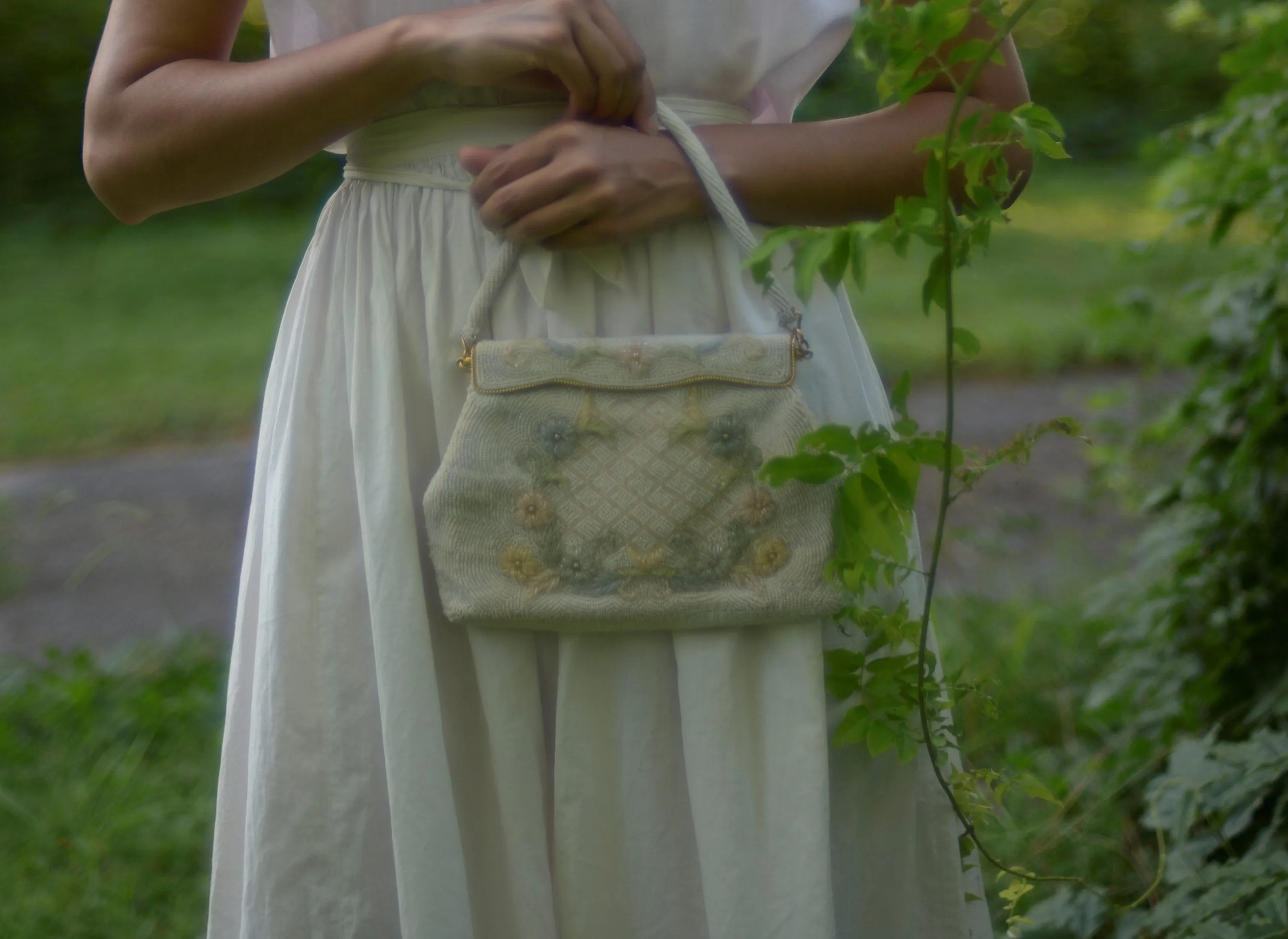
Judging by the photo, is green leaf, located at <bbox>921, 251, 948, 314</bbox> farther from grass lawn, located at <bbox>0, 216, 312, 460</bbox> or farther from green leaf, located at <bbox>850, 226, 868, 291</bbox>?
grass lawn, located at <bbox>0, 216, 312, 460</bbox>

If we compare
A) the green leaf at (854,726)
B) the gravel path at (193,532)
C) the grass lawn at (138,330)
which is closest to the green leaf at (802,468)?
the green leaf at (854,726)

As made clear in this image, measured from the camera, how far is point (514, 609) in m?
1.02

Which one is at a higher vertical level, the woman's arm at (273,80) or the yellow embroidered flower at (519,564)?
the woman's arm at (273,80)

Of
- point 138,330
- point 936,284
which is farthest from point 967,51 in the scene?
point 138,330

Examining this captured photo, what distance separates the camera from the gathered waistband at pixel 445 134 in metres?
1.08

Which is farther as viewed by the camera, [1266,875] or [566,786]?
[1266,875]

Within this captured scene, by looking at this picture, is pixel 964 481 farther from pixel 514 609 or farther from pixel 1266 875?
pixel 1266 875

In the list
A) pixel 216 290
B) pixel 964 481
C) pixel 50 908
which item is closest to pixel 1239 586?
pixel 964 481

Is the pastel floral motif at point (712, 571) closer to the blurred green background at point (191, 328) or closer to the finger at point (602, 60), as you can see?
the finger at point (602, 60)

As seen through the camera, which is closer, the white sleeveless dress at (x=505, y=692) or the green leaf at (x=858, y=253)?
the green leaf at (x=858, y=253)

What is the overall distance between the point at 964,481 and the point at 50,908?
6.05 ft

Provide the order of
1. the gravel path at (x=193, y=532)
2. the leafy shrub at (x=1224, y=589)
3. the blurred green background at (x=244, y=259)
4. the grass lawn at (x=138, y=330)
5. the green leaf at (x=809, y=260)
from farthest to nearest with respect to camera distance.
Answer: the blurred green background at (x=244, y=259) → the grass lawn at (x=138, y=330) → the gravel path at (x=193, y=532) → the leafy shrub at (x=1224, y=589) → the green leaf at (x=809, y=260)

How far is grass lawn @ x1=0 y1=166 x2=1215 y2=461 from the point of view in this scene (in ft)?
17.7

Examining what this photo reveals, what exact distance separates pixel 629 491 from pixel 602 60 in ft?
1.05
